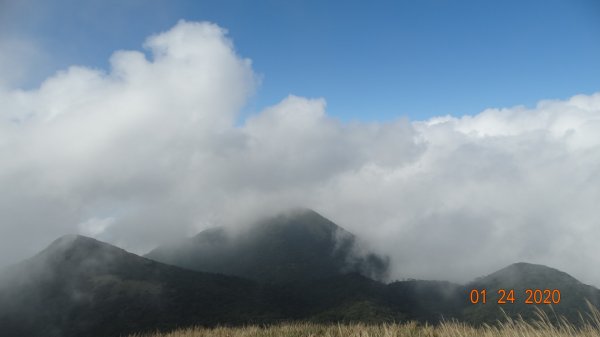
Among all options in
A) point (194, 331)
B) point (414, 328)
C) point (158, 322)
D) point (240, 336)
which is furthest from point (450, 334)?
point (158, 322)

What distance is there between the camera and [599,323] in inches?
318

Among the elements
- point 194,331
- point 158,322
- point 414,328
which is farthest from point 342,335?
point 158,322

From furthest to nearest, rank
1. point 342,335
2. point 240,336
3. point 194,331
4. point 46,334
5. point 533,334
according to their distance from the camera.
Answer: point 46,334, point 194,331, point 240,336, point 342,335, point 533,334

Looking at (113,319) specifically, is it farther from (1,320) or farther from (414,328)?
(414,328)

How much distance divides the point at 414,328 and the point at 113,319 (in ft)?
691

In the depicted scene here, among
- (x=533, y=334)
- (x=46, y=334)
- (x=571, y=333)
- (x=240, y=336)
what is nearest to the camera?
(x=533, y=334)

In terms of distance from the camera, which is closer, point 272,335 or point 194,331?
point 272,335

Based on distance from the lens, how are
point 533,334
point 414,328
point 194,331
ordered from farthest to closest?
point 194,331 < point 414,328 < point 533,334

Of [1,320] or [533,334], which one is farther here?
[1,320]

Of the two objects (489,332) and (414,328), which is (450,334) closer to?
(489,332)

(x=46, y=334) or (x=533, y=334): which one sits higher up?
(x=533, y=334)

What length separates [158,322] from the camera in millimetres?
186375

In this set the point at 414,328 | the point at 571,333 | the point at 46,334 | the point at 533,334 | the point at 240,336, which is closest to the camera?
the point at 533,334

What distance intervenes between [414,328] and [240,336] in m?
4.50
